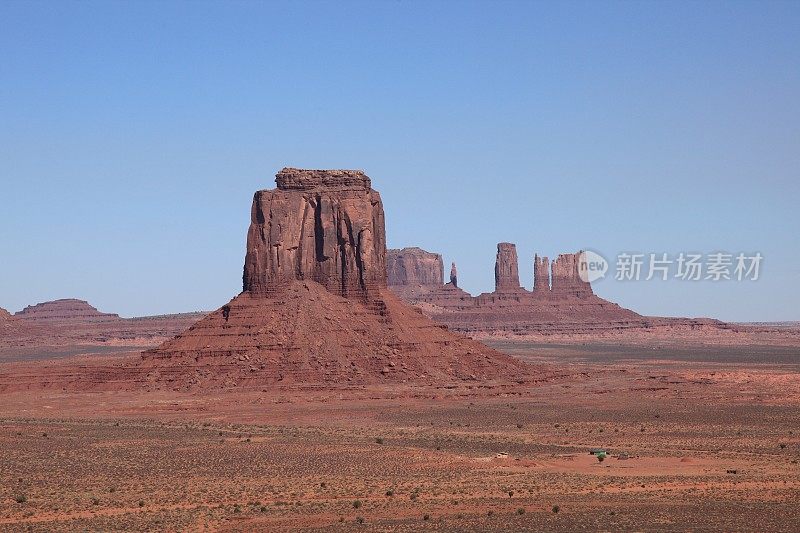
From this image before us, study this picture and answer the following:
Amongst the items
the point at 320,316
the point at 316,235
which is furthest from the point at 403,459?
the point at 316,235

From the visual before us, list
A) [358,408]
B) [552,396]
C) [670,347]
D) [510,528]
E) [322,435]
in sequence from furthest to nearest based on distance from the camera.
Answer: [670,347]
[552,396]
[358,408]
[322,435]
[510,528]

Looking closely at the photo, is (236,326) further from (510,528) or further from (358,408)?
(510,528)

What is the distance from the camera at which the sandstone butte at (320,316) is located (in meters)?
91.1

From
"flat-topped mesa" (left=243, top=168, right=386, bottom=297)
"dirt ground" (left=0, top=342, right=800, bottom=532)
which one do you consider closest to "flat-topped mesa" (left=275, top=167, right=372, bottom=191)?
"flat-topped mesa" (left=243, top=168, right=386, bottom=297)

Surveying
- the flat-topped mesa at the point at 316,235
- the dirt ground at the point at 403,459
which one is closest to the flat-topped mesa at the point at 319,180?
the flat-topped mesa at the point at 316,235

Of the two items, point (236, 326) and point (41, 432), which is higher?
point (236, 326)

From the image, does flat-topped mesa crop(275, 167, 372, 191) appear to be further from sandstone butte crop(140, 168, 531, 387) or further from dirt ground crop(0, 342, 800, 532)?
Answer: dirt ground crop(0, 342, 800, 532)

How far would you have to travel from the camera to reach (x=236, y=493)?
41906 millimetres

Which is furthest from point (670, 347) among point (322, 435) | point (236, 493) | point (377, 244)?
point (236, 493)

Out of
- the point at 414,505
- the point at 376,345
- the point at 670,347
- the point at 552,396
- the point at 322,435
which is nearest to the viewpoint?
the point at 414,505

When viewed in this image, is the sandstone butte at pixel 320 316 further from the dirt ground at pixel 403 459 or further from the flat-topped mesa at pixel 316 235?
the dirt ground at pixel 403 459

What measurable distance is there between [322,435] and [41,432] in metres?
14.0

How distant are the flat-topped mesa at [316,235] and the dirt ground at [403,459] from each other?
41.6 ft

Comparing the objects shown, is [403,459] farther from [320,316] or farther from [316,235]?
[316,235]
